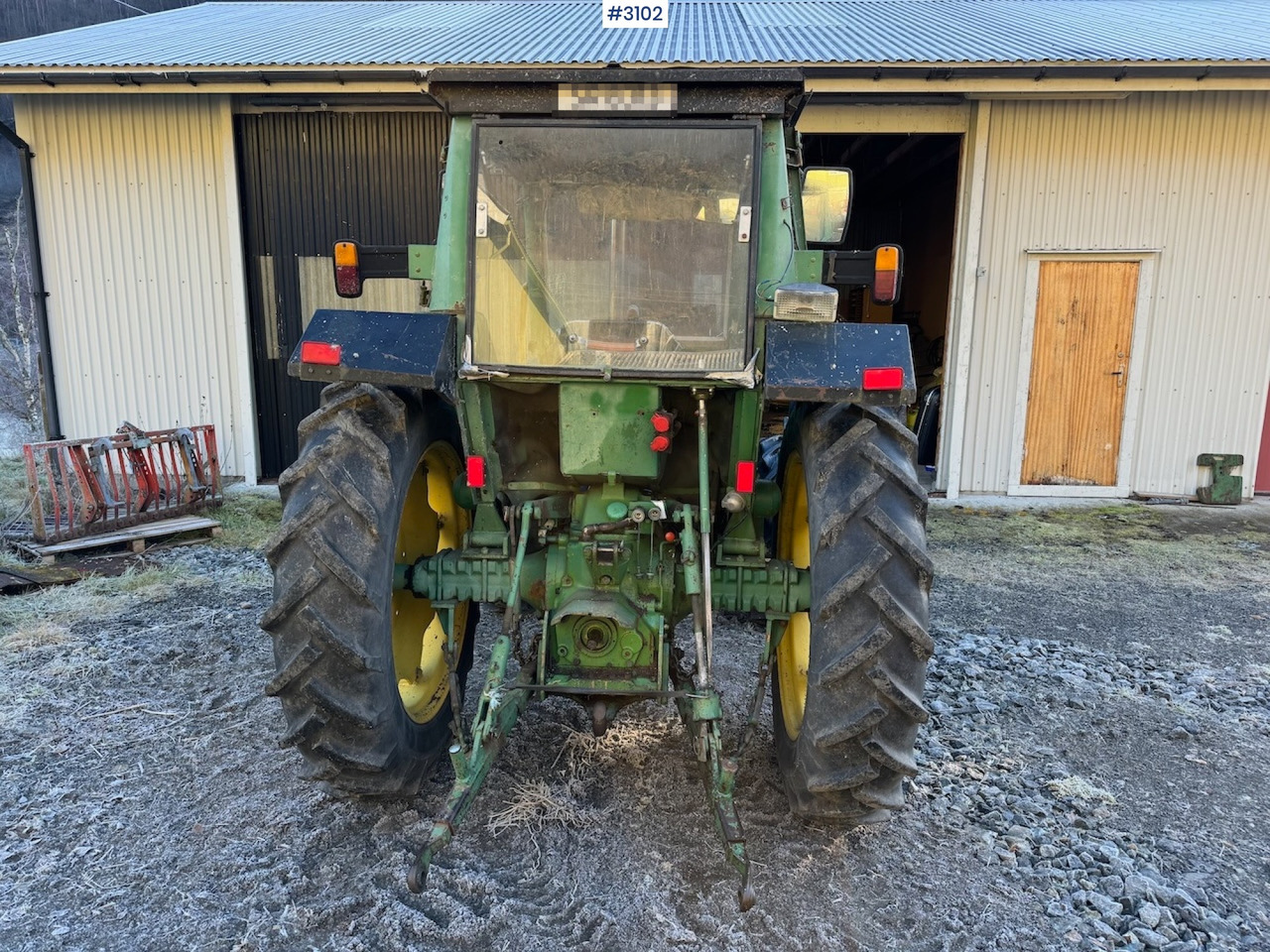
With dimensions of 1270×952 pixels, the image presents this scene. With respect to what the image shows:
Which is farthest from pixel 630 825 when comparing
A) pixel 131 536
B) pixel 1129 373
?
pixel 1129 373

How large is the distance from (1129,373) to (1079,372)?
1.43 feet

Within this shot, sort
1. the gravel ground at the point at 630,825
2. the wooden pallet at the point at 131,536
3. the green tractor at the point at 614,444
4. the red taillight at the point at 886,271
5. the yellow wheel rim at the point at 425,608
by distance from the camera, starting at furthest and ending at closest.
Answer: the wooden pallet at the point at 131,536 → the yellow wheel rim at the point at 425,608 → the red taillight at the point at 886,271 → the green tractor at the point at 614,444 → the gravel ground at the point at 630,825

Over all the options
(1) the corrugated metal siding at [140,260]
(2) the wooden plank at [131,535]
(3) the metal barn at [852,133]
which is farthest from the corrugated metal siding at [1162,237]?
(1) the corrugated metal siding at [140,260]

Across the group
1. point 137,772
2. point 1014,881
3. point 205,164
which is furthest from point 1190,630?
point 205,164

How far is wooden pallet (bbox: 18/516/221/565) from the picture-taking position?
525 cm

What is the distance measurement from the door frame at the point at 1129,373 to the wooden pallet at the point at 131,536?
6718 mm

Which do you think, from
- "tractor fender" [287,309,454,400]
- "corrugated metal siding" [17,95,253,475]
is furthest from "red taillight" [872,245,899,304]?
"corrugated metal siding" [17,95,253,475]

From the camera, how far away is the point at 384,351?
249 centimetres

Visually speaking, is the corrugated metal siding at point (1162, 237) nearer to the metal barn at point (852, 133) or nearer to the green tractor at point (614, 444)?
the metal barn at point (852, 133)

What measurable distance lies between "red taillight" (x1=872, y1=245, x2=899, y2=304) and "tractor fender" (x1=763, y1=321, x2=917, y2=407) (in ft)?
1.05

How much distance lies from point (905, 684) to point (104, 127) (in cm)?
806

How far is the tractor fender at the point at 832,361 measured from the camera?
2355mm

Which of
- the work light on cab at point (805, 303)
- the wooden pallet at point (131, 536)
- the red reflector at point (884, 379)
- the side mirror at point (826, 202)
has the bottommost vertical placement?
the wooden pallet at point (131, 536)

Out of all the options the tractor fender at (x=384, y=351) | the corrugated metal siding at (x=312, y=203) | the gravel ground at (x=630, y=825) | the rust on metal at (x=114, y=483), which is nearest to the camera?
the gravel ground at (x=630, y=825)
